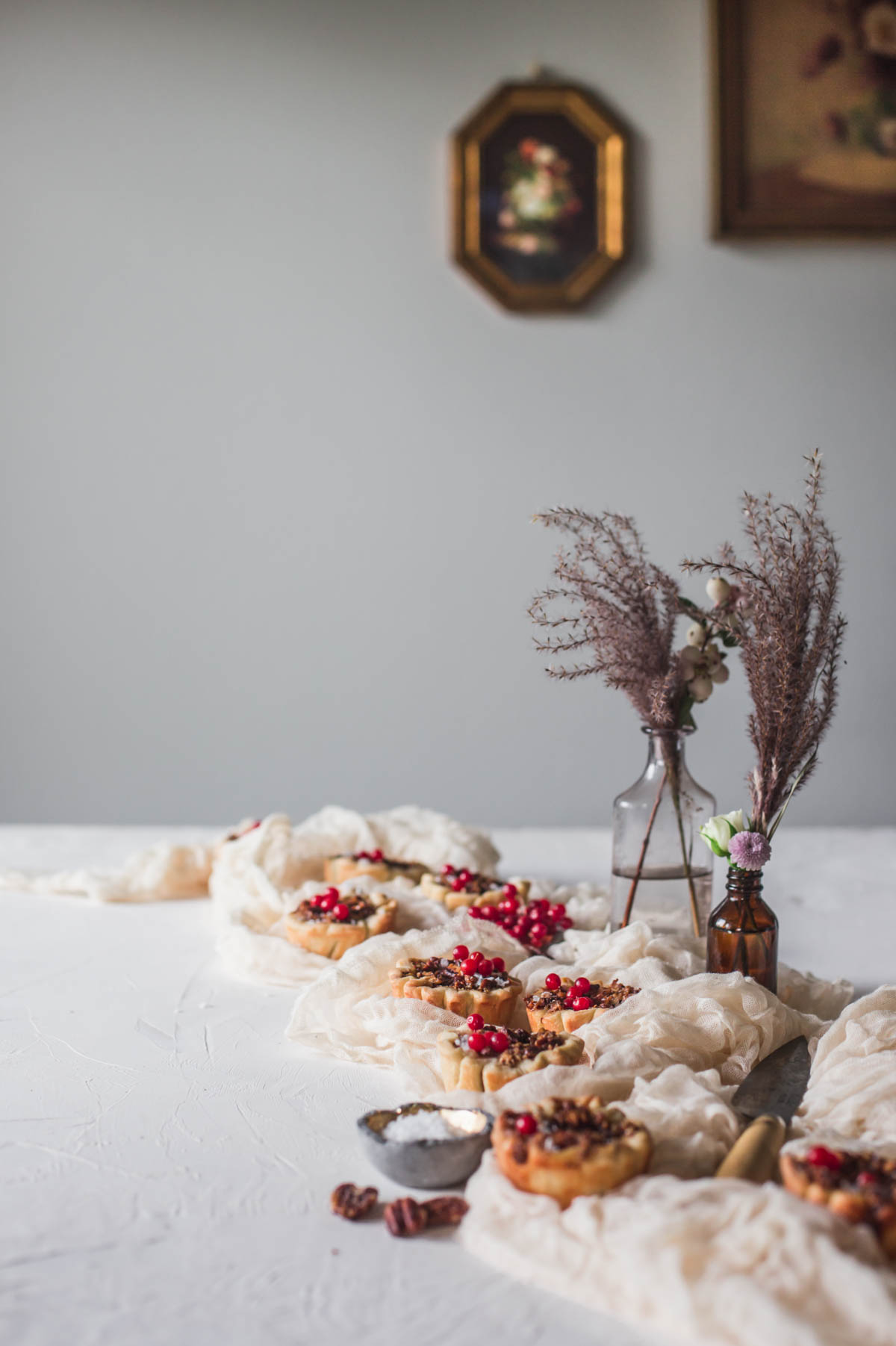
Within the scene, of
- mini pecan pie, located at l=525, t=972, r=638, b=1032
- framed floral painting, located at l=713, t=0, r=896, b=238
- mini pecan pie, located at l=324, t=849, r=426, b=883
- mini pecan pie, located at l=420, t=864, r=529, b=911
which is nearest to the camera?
mini pecan pie, located at l=525, t=972, r=638, b=1032

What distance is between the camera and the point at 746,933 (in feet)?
3.40

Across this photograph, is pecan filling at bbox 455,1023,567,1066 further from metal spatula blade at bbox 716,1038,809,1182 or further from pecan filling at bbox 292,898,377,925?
pecan filling at bbox 292,898,377,925

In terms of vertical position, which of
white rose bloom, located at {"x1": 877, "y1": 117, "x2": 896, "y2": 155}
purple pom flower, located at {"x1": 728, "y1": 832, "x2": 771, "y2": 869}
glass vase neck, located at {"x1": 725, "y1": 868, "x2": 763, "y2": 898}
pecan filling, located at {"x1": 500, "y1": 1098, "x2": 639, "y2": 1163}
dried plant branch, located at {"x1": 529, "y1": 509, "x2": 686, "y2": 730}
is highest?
white rose bloom, located at {"x1": 877, "y1": 117, "x2": 896, "y2": 155}

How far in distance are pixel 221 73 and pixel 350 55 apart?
0.37 metres

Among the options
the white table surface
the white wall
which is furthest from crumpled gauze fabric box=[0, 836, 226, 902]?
the white wall

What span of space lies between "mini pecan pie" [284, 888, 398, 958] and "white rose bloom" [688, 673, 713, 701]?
17.0 inches

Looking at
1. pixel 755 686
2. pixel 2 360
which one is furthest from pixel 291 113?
pixel 755 686

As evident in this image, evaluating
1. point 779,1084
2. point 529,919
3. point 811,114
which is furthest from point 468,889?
point 811,114

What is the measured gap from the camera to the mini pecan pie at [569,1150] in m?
0.69

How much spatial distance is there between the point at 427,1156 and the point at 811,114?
3151mm

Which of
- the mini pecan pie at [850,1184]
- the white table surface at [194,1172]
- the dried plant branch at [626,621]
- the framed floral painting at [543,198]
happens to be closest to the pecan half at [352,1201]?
the white table surface at [194,1172]

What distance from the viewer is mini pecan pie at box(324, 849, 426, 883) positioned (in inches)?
59.0

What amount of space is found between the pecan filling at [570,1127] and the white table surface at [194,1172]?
0.26 ft

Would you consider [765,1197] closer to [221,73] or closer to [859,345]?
[859,345]
